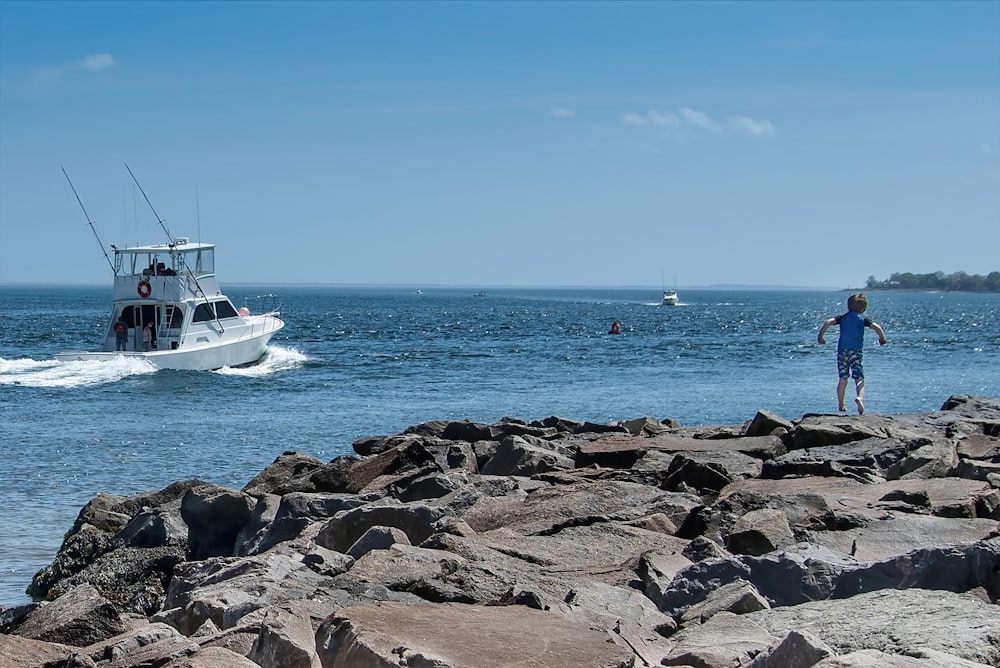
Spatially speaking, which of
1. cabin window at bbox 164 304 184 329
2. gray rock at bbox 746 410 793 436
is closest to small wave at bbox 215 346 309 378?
cabin window at bbox 164 304 184 329

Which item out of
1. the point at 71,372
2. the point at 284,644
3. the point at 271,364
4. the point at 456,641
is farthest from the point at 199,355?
the point at 456,641

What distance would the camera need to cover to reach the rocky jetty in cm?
457

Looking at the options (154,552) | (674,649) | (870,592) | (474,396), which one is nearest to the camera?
(674,649)

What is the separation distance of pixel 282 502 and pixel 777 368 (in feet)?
86.3

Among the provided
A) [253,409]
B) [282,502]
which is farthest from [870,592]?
[253,409]

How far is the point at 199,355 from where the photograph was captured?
105ft

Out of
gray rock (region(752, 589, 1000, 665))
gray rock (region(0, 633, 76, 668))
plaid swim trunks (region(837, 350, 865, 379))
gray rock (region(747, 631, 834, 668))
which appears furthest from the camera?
plaid swim trunks (region(837, 350, 865, 379))

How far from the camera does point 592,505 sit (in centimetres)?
774

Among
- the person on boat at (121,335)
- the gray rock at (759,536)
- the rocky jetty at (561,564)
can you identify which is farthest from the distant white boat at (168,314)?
the gray rock at (759,536)

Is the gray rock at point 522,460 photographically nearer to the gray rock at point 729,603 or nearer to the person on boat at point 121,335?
the gray rock at point 729,603

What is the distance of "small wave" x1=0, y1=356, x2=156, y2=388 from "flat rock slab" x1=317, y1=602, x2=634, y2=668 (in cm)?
2420

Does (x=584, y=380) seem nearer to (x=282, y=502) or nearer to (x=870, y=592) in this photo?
(x=282, y=502)

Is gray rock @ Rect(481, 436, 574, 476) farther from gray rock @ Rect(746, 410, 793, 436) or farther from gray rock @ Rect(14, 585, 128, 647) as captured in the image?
gray rock @ Rect(14, 585, 128, 647)

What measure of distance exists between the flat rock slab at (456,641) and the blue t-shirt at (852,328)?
368 inches
